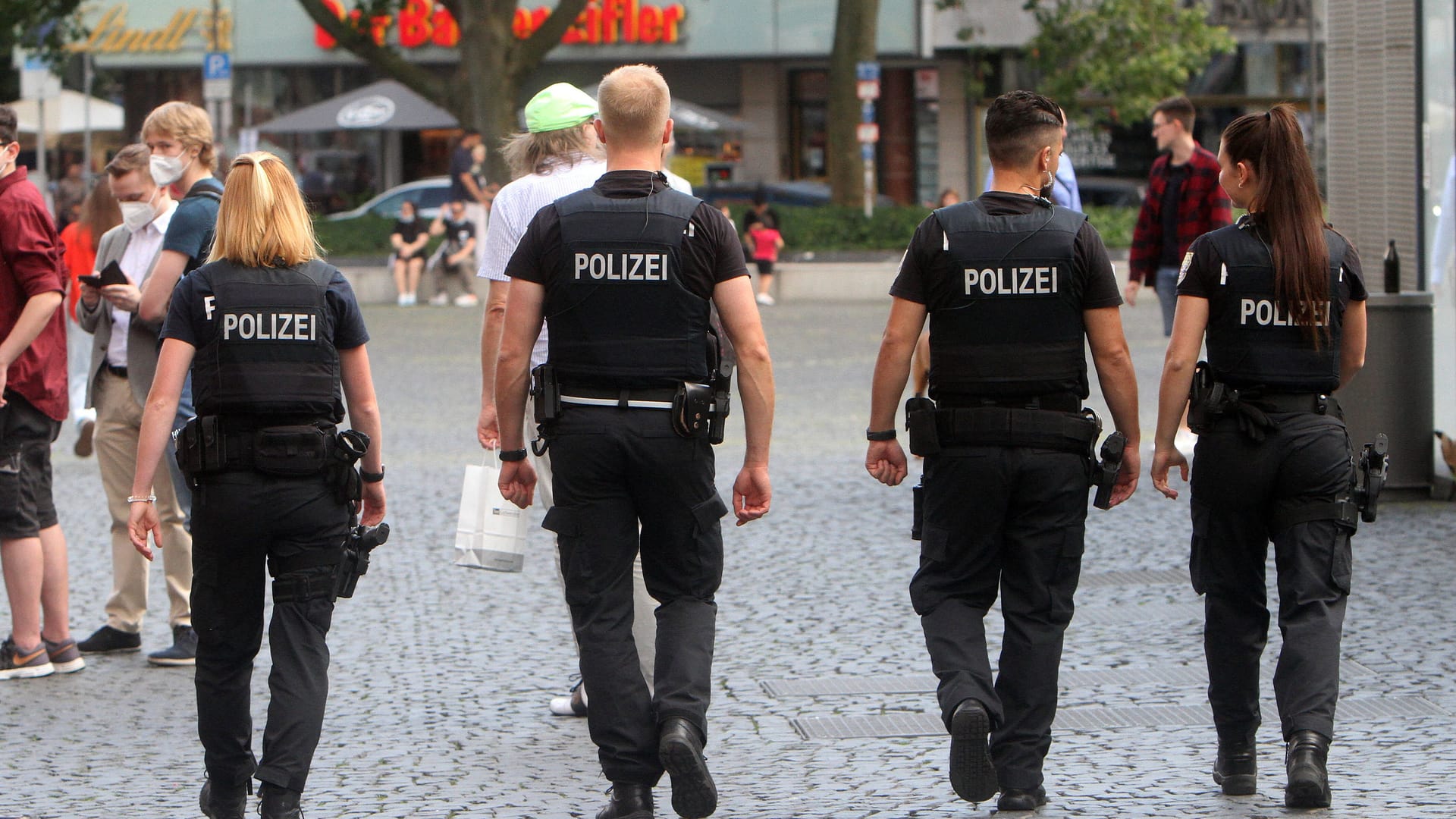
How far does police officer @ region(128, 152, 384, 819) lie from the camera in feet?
15.2

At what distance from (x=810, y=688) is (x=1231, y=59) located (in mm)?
29257

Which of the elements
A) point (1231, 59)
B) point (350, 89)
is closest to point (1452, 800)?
point (1231, 59)

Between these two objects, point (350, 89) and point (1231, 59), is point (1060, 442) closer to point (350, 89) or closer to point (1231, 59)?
point (1231, 59)

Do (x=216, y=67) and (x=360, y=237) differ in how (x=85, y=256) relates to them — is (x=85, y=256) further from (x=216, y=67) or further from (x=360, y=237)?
(x=216, y=67)

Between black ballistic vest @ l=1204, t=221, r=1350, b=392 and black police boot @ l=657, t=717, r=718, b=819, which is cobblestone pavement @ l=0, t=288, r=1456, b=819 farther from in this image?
black ballistic vest @ l=1204, t=221, r=1350, b=392

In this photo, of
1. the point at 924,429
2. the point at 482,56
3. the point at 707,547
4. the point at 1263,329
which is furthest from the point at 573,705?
the point at 482,56

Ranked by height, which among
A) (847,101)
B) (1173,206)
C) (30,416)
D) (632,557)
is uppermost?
(847,101)

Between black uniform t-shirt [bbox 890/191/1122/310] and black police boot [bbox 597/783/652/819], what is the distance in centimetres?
135

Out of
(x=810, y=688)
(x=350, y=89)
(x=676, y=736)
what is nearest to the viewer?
(x=676, y=736)

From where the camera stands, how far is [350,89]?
35.8 m

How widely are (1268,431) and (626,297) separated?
1.61 meters

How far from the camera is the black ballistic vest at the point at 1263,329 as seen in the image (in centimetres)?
485

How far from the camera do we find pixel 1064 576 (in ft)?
15.9

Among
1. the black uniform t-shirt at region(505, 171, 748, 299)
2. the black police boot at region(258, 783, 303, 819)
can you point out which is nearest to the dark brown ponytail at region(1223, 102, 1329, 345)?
the black uniform t-shirt at region(505, 171, 748, 299)
